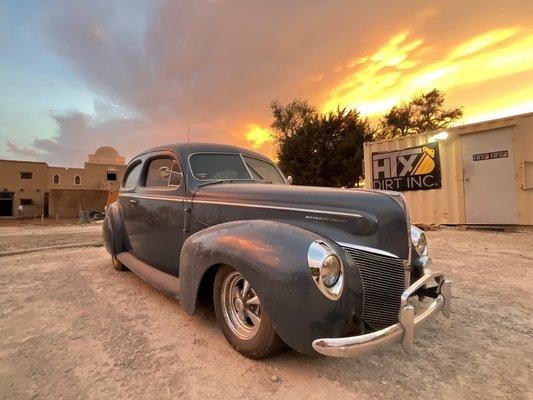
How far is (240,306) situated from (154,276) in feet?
4.71

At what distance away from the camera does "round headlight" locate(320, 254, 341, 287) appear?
2039 mm

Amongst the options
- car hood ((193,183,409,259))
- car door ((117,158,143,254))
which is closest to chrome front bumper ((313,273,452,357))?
car hood ((193,183,409,259))

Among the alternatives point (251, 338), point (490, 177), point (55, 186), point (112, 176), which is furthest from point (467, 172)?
point (55, 186)

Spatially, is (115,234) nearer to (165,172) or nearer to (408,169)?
(165,172)

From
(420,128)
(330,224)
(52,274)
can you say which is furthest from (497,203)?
(420,128)

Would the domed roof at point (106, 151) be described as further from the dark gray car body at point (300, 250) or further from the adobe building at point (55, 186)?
the dark gray car body at point (300, 250)

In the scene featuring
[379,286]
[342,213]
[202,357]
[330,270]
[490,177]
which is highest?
[490,177]

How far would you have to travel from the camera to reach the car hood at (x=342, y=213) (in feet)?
7.59

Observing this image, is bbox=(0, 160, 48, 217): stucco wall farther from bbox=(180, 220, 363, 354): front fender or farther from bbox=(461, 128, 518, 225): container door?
bbox=(180, 220, 363, 354): front fender

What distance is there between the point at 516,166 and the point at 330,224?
342 inches

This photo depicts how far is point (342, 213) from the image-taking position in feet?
7.77

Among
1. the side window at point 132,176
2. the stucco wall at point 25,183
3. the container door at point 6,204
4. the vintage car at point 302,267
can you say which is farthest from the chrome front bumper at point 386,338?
the container door at point 6,204

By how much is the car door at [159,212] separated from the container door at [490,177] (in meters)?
8.83

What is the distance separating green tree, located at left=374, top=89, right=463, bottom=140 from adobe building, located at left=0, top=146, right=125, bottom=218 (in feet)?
88.4
